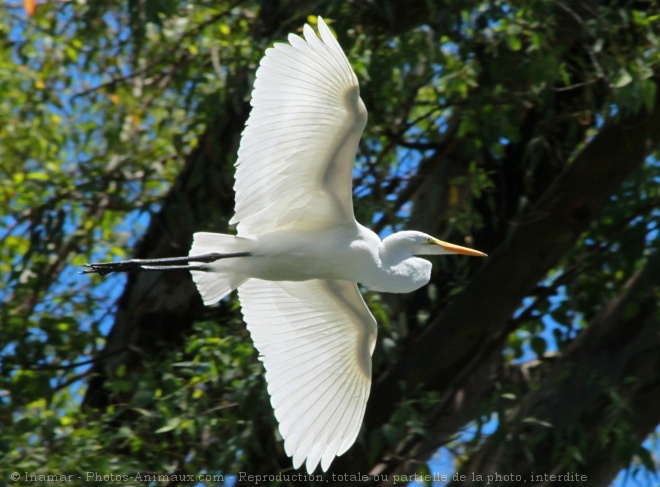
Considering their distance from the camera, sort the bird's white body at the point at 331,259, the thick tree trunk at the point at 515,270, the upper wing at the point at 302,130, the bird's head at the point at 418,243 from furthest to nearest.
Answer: the thick tree trunk at the point at 515,270, the bird's head at the point at 418,243, the bird's white body at the point at 331,259, the upper wing at the point at 302,130

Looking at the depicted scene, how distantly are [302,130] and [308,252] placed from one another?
48cm

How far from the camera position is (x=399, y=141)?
5.23 metres

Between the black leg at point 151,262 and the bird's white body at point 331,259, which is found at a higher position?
the bird's white body at point 331,259

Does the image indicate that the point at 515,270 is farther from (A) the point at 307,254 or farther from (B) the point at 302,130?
(B) the point at 302,130

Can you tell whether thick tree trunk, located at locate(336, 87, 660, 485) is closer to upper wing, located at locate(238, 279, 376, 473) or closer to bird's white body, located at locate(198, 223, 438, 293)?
upper wing, located at locate(238, 279, 376, 473)

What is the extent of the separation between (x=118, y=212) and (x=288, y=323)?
1642mm

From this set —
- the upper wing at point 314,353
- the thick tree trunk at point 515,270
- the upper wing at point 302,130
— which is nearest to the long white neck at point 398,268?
the upper wing at point 302,130

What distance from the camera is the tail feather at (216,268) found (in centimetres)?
400

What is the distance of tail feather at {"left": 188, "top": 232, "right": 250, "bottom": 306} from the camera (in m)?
4.00

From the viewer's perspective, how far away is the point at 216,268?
4.05 metres

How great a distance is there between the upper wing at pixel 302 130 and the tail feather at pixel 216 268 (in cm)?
12

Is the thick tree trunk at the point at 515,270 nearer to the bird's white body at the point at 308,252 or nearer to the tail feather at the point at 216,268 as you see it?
the bird's white body at the point at 308,252

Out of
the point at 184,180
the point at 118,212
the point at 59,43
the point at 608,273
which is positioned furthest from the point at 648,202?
the point at 59,43

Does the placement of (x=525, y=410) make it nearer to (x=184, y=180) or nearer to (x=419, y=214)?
(x=419, y=214)
